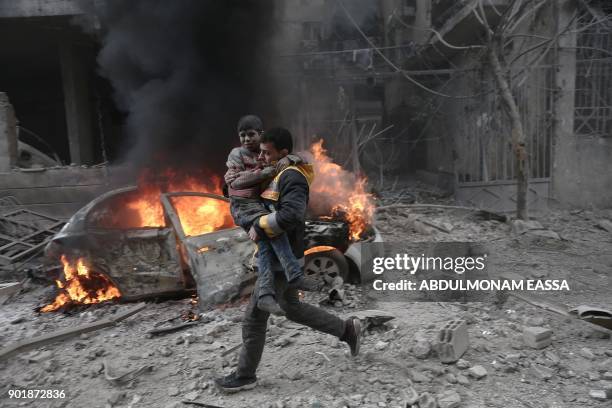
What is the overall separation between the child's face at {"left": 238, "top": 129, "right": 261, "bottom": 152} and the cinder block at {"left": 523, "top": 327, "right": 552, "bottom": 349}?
2912mm

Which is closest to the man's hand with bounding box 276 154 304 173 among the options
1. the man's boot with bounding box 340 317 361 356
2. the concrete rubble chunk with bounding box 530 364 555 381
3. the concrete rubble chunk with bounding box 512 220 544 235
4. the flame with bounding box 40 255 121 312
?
the man's boot with bounding box 340 317 361 356

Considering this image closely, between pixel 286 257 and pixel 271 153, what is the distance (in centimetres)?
78

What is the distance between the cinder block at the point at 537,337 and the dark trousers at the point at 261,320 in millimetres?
1820

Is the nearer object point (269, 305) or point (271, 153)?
point (269, 305)

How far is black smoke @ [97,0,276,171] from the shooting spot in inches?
337

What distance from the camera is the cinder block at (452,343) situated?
365cm

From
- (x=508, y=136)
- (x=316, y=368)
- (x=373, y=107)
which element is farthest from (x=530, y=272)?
(x=373, y=107)

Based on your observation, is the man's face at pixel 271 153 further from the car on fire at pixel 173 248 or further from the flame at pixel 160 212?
the flame at pixel 160 212

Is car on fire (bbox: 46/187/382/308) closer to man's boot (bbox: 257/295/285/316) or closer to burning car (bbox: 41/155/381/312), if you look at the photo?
burning car (bbox: 41/155/381/312)

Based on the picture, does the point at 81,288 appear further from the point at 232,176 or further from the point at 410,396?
the point at 410,396

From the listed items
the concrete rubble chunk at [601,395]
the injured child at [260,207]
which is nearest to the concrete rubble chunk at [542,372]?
the concrete rubble chunk at [601,395]

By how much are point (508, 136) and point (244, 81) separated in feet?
20.7

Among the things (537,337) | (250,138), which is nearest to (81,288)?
(250,138)

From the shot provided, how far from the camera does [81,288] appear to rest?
18.5ft
